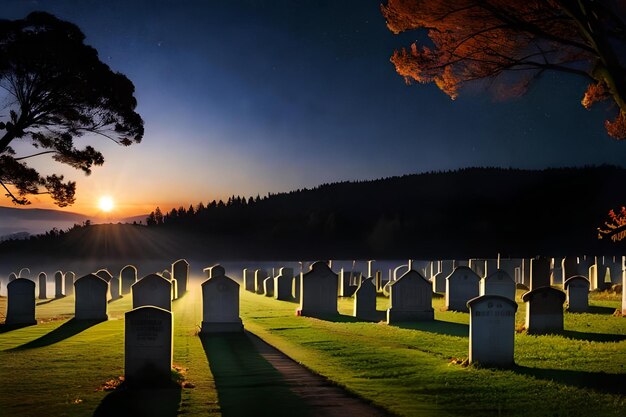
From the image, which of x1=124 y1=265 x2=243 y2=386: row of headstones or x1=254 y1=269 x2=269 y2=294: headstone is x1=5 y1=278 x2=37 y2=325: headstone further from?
x1=254 y1=269 x2=269 y2=294: headstone

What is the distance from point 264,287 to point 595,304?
23.3 metres

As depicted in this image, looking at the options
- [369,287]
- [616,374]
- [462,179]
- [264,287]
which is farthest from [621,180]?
[616,374]

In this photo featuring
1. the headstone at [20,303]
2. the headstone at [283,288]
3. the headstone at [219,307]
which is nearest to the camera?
the headstone at [219,307]

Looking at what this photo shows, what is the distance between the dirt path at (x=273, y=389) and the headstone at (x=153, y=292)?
23.0ft

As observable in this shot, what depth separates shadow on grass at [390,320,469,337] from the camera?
2074 centimetres

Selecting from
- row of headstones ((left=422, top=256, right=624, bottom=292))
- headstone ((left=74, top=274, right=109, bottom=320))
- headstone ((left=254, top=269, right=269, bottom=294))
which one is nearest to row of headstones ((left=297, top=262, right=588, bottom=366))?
row of headstones ((left=422, top=256, right=624, bottom=292))

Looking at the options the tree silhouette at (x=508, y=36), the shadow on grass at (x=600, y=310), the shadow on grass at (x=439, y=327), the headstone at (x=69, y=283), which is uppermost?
the tree silhouette at (x=508, y=36)

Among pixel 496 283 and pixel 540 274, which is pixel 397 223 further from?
pixel 496 283

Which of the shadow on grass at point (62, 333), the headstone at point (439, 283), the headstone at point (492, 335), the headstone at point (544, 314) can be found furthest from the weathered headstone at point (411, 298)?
the headstone at point (439, 283)

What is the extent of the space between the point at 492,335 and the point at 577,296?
12.8m

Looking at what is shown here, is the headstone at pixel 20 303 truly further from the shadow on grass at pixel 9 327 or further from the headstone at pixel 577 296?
the headstone at pixel 577 296

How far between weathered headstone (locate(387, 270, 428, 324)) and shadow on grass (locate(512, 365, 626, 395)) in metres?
11.1

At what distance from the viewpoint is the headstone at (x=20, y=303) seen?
992 inches

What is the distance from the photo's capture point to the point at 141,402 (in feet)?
35.5
